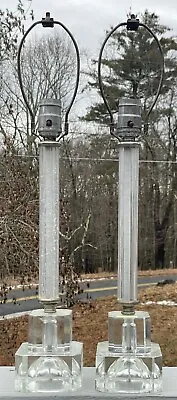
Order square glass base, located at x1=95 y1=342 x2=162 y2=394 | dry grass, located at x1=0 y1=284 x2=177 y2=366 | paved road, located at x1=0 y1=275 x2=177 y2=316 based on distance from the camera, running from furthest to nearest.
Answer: paved road, located at x1=0 y1=275 x2=177 y2=316, dry grass, located at x1=0 y1=284 x2=177 y2=366, square glass base, located at x1=95 y1=342 x2=162 y2=394

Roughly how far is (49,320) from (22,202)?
2671 mm

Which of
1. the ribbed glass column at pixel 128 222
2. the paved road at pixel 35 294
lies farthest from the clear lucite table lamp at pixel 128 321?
the paved road at pixel 35 294

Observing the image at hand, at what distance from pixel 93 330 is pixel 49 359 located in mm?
3580

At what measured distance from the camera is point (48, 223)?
965 millimetres

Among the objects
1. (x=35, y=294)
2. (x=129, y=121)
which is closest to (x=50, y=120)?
(x=129, y=121)

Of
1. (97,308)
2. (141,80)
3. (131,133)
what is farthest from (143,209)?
(131,133)

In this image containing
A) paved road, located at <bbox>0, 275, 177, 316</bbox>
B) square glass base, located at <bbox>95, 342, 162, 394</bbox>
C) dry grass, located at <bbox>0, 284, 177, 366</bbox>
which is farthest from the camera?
paved road, located at <bbox>0, 275, 177, 316</bbox>

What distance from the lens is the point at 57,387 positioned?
2.97 feet

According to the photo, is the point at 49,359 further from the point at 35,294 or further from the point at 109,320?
the point at 35,294

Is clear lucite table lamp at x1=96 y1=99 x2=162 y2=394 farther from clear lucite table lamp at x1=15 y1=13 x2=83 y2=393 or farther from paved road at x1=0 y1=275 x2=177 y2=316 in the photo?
paved road at x1=0 y1=275 x2=177 y2=316

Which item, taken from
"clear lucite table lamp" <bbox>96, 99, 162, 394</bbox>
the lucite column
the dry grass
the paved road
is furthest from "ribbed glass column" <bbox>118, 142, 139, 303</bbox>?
the paved road

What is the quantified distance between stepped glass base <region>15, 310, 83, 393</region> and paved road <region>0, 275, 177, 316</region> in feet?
10.9

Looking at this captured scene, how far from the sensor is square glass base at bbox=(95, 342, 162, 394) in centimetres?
90

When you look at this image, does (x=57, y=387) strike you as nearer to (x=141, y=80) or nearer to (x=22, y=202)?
(x=22, y=202)
